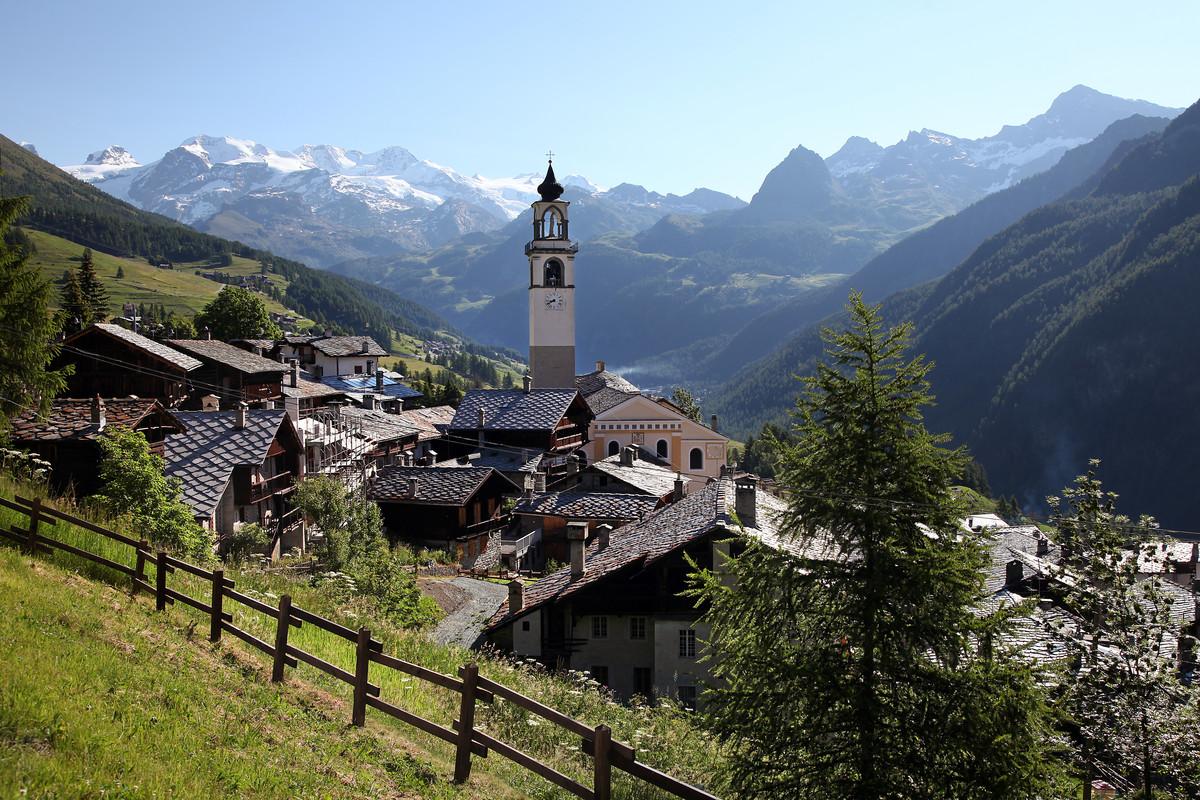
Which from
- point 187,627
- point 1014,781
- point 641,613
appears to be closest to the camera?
point 1014,781

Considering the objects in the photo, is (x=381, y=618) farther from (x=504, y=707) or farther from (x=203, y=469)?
(x=203, y=469)

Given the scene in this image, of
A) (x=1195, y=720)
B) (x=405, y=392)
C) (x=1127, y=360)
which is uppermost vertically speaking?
(x=1127, y=360)

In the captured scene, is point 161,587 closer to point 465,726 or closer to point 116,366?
point 465,726

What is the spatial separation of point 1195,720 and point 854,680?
9.29 m

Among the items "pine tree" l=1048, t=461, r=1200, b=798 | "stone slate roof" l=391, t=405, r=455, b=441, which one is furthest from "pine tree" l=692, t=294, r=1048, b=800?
"stone slate roof" l=391, t=405, r=455, b=441

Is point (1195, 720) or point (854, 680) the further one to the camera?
point (1195, 720)

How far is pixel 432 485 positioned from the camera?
1922 inches

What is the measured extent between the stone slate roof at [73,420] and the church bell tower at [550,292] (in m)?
46.8

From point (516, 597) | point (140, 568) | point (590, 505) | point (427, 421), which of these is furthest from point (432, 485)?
point (140, 568)

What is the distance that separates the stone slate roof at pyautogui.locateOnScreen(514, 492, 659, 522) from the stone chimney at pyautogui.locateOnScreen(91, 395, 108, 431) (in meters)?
21.4

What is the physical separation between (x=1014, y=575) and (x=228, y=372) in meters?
46.9

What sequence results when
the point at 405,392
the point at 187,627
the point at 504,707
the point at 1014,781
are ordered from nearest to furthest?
1. the point at 1014,781
2. the point at 187,627
3. the point at 504,707
4. the point at 405,392

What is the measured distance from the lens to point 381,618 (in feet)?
76.4

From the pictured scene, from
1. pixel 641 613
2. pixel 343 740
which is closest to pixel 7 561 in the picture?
pixel 343 740
